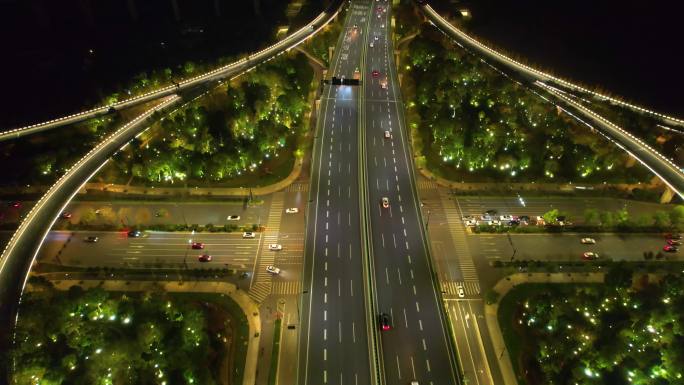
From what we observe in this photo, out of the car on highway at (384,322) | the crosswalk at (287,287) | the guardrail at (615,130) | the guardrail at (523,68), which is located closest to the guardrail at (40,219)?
the crosswalk at (287,287)

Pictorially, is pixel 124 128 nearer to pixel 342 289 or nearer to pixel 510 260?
pixel 342 289

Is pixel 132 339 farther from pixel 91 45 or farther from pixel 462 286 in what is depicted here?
pixel 91 45

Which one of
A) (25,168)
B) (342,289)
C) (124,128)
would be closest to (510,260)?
(342,289)

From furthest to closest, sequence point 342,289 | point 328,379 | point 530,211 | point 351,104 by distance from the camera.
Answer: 1. point 351,104
2. point 530,211
3. point 342,289
4. point 328,379

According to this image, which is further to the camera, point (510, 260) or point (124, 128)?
point (124, 128)

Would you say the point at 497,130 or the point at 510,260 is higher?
the point at 497,130

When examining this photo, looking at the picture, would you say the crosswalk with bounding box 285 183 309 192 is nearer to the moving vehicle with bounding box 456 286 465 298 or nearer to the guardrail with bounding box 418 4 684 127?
the moving vehicle with bounding box 456 286 465 298

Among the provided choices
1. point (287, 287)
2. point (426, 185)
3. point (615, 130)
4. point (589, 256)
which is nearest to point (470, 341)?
point (287, 287)
